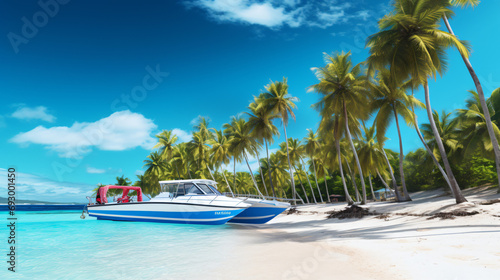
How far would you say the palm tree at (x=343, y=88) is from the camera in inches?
832

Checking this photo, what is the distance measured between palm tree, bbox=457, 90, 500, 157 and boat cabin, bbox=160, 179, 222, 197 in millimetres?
17753

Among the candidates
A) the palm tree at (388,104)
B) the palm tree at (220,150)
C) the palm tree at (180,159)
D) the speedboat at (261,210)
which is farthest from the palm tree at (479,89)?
the palm tree at (180,159)

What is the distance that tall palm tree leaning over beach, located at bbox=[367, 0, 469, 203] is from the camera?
13445 millimetres

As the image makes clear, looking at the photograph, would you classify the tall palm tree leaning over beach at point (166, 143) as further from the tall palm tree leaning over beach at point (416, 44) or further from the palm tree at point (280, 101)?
the tall palm tree leaning over beach at point (416, 44)

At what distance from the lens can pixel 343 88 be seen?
21.3 metres

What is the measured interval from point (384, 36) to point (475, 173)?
18821 mm

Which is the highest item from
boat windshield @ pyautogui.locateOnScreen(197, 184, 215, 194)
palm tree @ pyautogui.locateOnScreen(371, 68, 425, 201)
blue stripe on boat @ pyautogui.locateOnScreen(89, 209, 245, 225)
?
palm tree @ pyautogui.locateOnScreen(371, 68, 425, 201)

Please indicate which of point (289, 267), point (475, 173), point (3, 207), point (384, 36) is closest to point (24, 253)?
point (289, 267)

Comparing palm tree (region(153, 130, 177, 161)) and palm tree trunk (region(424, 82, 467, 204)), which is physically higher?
palm tree (region(153, 130, 177, 161))

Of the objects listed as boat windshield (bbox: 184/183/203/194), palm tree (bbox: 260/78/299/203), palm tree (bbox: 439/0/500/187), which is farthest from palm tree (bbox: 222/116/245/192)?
palm tree (bbox: 439/0/500/187)

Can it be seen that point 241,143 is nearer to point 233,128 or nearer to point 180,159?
point 233,128

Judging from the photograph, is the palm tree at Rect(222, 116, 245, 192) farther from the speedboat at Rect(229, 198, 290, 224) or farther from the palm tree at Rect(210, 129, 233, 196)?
the speedboat at Rect(229, 198, 290, 224)

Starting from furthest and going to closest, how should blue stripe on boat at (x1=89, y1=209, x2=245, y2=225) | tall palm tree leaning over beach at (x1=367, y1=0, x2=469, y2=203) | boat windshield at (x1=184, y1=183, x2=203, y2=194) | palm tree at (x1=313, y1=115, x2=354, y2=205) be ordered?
palm tree at (x1=313, y1=115, x2=354, y2=205)
boat windshield at (x1=184, y1=183, x2=203, y2=194)
blue stripe on boat at (x1=89, y1=209, x2=245, y2=225)
tall palm tree leaning over beach at (x1=367, y1=0, x2=469, y2=203)

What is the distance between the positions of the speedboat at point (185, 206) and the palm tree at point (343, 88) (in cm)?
1092
